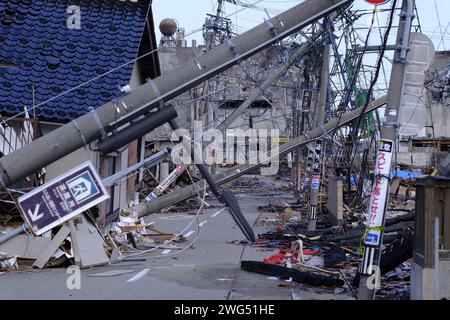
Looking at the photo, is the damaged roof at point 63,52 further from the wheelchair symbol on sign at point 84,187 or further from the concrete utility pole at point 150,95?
the concrete utility pole at point 150,95

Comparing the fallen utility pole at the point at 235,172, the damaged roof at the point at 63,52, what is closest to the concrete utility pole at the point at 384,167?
the damaged roof at the point at 63,52

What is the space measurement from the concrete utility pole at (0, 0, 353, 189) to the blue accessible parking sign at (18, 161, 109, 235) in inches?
16.3

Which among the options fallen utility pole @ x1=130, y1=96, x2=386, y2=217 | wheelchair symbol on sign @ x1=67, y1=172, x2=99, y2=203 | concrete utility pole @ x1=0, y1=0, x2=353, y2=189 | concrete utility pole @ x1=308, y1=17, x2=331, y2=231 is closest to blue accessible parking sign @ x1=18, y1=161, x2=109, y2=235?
wheelchair symbol on sign @ x1=67, y1=172, x2=99, y2=203

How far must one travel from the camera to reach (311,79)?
29.6 metres

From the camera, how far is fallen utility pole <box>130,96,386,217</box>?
19656mm

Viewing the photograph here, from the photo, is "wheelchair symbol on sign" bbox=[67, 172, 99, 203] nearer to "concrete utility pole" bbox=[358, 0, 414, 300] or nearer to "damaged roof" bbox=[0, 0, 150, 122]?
"damaged roof" bbox=[0, 0, 150, 122]

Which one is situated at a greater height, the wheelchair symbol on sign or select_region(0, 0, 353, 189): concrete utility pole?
select_region(0, 0, 353, 189): concrete utility pole

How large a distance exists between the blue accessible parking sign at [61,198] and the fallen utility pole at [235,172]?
284 inches

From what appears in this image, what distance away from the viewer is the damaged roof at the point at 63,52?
1608cm

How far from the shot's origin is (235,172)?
22.0 metres

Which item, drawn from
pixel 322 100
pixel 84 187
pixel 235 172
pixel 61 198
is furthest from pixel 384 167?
pixel 322 100

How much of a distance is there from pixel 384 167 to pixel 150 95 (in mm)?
4036

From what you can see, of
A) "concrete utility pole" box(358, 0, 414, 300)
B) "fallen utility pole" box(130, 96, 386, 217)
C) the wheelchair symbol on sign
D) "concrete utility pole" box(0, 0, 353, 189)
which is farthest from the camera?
"fallen utility pole" box(130, 96, 386, 217)

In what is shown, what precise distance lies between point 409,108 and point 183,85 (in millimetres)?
3734
